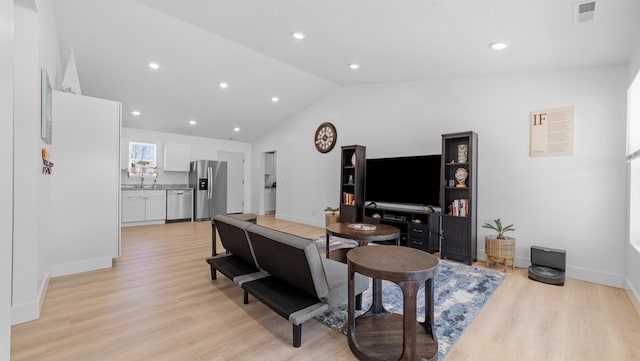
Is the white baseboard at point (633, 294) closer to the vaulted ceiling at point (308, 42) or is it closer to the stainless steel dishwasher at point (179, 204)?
the vaulted ceiling at point (308, 42)

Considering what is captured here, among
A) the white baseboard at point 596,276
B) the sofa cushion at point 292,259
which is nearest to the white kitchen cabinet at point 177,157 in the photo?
the sofa cushion at point 292,259

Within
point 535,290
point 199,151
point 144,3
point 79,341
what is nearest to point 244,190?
point 199,151

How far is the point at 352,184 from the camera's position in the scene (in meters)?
5.36

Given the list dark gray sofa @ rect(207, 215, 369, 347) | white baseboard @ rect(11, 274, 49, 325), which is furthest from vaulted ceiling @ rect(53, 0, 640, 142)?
white baseboard @ rect(11, 274, 49, 325)

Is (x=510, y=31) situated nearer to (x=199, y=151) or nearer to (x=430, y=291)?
(x=430, y=291)

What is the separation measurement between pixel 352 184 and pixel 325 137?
1.50m

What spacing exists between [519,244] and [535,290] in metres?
0.92

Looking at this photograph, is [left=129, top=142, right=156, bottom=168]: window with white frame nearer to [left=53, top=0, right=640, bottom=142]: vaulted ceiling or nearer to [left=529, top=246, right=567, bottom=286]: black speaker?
[left=53, top=0, right=640, bottom=142]: vaulted ceiling

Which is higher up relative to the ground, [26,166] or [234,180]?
[26,166]

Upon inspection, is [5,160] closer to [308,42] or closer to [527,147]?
[308,42]

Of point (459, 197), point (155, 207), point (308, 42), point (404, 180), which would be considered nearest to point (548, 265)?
point (459, 197)

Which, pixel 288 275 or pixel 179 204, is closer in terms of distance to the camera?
pixel 288 275

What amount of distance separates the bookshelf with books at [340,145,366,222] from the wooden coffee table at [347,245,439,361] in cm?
296

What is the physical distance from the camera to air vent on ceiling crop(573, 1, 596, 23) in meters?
2.18
